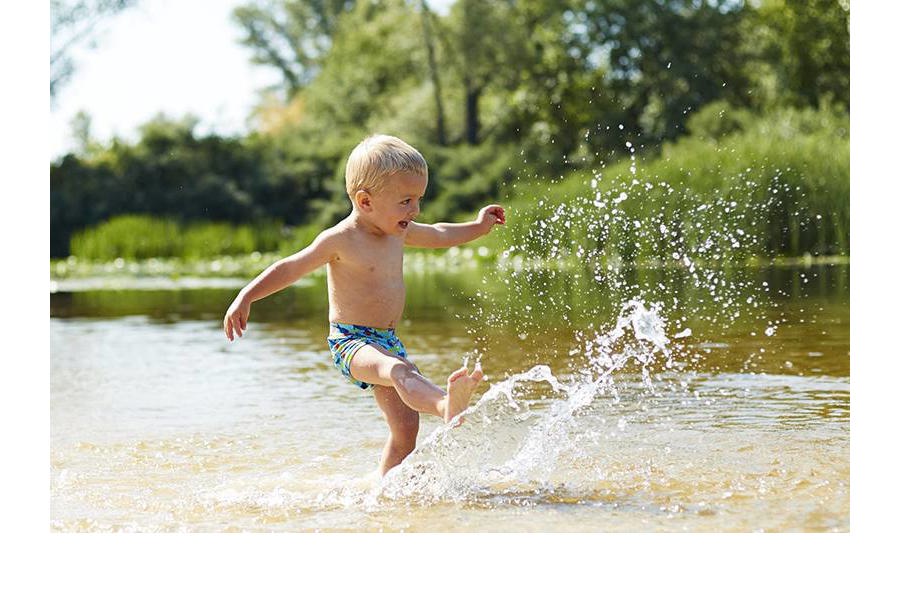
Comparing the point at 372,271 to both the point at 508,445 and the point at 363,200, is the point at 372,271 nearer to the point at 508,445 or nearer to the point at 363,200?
the point at 363,200

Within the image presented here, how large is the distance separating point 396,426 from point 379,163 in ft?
2.55

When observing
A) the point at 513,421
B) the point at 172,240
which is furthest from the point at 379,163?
the point at 172,240

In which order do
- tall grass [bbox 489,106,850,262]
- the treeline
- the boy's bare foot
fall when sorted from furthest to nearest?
the treeline → tall grass [bbox 489,106,850,262] → the boy's bare foot

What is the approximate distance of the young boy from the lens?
3318 millimetres

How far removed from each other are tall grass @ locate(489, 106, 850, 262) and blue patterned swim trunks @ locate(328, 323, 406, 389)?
3918mm

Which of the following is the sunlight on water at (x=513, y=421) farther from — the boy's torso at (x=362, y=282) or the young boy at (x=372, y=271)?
the boy's torso at (x=362, y=282)

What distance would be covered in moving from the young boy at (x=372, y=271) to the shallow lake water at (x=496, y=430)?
8.8 inches

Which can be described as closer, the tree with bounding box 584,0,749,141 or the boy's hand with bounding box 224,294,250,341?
the boy's hand with bounding box 224,294,250,341

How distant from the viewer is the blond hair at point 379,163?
3326 millimetres

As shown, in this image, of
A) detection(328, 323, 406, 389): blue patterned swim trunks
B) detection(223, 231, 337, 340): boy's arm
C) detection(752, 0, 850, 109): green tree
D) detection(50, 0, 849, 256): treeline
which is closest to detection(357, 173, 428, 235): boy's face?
detection(223, 231, 337, 340): boy's arm

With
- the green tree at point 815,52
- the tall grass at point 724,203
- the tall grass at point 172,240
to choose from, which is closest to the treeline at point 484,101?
the green tree at point 815,52

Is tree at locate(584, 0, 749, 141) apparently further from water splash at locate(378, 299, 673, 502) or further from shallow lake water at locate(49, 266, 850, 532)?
water splash at locate(378, 299, 673, 502)

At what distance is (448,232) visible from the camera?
12.1 feet
